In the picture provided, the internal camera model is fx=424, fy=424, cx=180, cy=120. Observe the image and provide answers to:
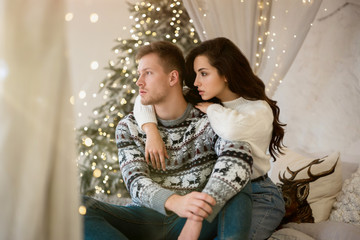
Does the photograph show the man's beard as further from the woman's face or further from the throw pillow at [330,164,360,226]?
the throw pillow at [330,164,360,226]

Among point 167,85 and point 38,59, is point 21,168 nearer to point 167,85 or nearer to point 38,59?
point 38,59

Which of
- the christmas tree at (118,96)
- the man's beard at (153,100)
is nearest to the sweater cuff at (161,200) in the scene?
the man's beard at (153,100)

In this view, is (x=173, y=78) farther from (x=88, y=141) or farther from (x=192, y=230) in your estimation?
(x=88, y=141)

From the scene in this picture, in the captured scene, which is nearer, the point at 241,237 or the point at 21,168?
the point at 21,168

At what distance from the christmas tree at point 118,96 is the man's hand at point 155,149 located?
1366 millimetres

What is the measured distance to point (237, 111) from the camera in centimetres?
158

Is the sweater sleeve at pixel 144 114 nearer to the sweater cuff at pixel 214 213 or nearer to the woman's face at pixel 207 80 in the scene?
the woman's face at pixel 207 80

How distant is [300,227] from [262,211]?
341 millimetres

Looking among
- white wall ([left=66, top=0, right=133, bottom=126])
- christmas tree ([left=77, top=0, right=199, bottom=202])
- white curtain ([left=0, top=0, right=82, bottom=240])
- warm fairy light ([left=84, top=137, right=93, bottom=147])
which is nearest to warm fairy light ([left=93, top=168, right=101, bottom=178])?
christmas tree ([left=77, top=0, right=199, bottom=202])

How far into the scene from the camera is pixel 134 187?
4.62 ft

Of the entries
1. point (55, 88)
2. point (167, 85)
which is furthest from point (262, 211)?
point (55, 88)

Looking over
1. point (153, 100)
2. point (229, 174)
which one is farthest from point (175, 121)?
point (229, 174)

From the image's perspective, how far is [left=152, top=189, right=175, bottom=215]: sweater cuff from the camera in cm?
131

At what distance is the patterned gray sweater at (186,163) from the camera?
1.33m
